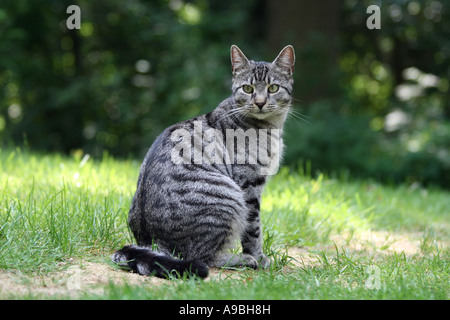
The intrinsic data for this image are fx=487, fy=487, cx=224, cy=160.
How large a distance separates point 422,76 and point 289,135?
3390 millimetres

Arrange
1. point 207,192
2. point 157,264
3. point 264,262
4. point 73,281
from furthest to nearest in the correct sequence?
point 264,262, point 207,192, point 157,264, point 73,281

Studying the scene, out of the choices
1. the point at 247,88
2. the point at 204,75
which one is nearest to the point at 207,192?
the point at 247,88

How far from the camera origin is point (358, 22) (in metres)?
11.6

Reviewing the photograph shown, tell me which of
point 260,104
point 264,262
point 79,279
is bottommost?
point 264,262

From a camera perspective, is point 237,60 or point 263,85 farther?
point 237,60

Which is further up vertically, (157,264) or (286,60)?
(286,60)

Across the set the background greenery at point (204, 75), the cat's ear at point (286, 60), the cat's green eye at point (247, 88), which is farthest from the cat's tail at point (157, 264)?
the background greenery at point (204, 75)

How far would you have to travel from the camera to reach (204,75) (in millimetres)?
9156

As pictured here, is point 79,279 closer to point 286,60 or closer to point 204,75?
point 286,60

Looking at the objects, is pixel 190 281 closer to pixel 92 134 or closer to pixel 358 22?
pixel 92 134

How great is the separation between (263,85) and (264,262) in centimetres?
132

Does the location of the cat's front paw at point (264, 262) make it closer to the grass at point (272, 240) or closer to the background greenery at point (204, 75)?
the grass at point (272, 240)

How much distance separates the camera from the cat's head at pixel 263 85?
3.67 meters

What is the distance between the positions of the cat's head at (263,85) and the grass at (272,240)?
96 centimetres
